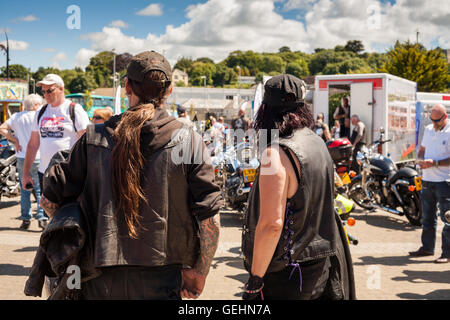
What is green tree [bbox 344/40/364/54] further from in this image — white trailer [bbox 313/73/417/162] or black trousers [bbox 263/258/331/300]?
black trousers [bbox 263/258/331/300]

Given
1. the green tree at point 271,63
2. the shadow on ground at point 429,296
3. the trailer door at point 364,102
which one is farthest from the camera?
the green tree at point 271,63

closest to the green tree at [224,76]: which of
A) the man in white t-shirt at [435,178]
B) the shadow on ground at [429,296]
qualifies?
the man in white t-shirt at [435,178]

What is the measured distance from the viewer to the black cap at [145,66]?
2.15m

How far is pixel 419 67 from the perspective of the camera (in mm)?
37188

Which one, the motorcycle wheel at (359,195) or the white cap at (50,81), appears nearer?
the white cap at (50,81)

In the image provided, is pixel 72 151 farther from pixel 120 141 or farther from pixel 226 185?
pixel 226 185

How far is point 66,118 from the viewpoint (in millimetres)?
5367

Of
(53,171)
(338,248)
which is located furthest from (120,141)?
(338,248)

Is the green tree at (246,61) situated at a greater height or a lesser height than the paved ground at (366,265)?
greater

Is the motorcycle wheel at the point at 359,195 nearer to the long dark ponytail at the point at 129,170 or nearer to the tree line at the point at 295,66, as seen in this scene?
the long dark ponytail at the point at 129,170

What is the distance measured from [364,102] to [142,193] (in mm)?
11133

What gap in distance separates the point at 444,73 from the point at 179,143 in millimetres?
40817

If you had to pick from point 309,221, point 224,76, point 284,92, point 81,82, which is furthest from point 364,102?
point 224,76

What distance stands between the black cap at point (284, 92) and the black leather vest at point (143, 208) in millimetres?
533
